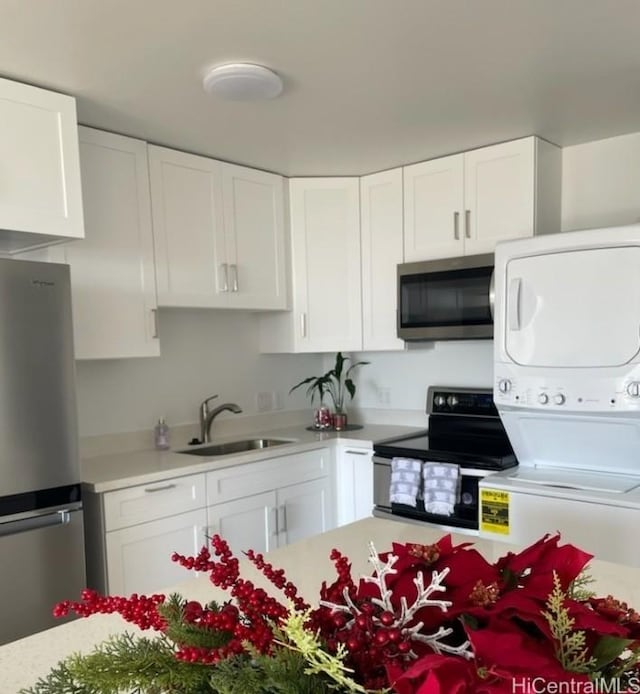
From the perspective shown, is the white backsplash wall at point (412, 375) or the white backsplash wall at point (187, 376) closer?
the white backsplash wall at point (187, 376)

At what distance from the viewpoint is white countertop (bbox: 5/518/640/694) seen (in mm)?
960

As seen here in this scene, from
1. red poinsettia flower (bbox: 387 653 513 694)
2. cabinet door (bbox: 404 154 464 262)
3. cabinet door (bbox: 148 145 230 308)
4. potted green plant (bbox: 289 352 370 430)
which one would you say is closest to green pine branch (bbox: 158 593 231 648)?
red poinsettia flower (bbox: 387 653 513 694)

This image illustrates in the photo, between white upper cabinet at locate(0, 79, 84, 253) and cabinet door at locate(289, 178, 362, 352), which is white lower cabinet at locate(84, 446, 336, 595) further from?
white upper cabinet at locate(0, 79, 84, 253)

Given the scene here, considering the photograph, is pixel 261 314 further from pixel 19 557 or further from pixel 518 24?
pixel 518 24

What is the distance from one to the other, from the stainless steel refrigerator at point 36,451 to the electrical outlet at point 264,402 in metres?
1.63

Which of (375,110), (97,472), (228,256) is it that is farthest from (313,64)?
(97,472)

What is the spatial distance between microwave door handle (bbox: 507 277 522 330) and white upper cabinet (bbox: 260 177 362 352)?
110cm

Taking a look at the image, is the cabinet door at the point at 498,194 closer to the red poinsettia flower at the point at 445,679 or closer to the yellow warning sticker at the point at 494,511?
the yellow warning sticker at the point at 494,511

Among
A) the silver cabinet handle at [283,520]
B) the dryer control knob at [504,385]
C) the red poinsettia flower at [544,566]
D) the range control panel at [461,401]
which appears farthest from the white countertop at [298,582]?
the range control panel at [461,401]

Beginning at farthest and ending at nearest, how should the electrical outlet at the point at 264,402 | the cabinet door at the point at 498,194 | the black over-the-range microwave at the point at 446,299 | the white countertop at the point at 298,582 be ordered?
the electrical outlet at the point at 264,402, the black over-the-range microwave at the point at 446,299, the cabinet door at the point at 498,194, the white countertop at the point at 298,582

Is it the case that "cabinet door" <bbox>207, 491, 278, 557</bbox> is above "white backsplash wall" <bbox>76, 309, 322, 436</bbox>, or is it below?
below

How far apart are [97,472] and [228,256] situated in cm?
122

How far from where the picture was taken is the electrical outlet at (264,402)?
144 inches

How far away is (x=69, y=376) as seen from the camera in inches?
81.9
